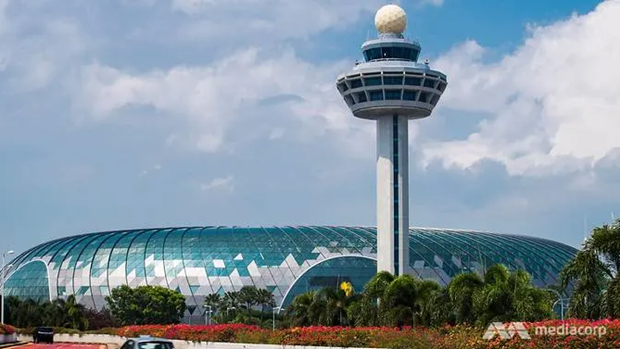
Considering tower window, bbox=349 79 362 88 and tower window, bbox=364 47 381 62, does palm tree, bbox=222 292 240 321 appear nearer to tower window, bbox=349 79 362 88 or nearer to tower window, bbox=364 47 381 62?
tower window, bbox=349 79 362 88

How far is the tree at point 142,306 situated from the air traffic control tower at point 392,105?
25326mm

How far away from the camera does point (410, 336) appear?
4509cm

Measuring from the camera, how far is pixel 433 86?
4653 inches

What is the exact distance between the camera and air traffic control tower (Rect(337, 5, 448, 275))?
11425cm

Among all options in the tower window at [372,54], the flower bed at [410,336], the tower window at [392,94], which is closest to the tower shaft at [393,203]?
the tower window at [392,94]

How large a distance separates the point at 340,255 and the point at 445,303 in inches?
3126

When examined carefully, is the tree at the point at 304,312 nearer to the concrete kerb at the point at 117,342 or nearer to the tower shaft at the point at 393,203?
the concrete kerb at the point at 117,342

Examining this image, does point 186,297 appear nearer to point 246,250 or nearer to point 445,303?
point 246,250

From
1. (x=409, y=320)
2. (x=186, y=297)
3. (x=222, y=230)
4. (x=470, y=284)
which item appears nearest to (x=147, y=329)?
(x=409, y=320)

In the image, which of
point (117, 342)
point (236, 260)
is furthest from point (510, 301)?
point (236, 260)

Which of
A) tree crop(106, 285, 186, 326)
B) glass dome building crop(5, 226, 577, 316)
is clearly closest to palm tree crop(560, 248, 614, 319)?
tree crop(106, 285, 186, 326)

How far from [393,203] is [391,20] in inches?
868

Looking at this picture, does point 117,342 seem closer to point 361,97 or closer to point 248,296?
point 248,296

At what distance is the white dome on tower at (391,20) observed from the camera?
118312 mm
